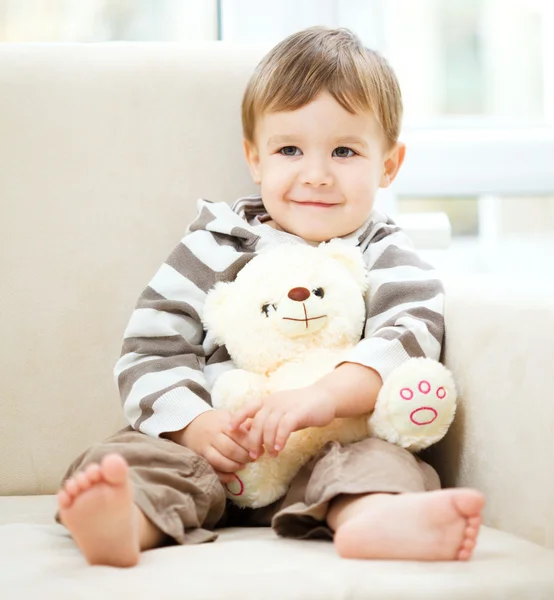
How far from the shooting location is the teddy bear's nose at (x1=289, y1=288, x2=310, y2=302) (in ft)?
3.08

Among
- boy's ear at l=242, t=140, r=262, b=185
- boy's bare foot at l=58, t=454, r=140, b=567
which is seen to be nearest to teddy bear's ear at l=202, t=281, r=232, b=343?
boy's ear at l=242, t=140, r=262, b=185

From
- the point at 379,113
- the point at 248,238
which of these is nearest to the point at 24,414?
the point at 248,238

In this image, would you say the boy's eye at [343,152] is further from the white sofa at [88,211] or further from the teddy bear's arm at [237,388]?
the teddy bear's arm at [237,388]

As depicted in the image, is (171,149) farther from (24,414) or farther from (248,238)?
(24,414)

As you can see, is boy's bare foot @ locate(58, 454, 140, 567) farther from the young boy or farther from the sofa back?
the sofa back

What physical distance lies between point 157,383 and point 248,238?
24 cm

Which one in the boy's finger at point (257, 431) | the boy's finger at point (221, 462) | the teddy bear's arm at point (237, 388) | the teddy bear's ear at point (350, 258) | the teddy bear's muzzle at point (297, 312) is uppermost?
the teddy bear's ear at point (350, 258)

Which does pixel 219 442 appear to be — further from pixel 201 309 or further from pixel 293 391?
pixel 201 309

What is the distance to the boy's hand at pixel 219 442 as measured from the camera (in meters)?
0.90

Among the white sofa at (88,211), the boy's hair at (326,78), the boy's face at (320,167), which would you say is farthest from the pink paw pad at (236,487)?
the boy's hair at (326,78)

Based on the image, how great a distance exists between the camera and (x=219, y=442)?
910mm

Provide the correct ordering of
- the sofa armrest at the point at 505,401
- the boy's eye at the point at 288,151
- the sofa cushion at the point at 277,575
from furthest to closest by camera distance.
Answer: the boy's eye at the point at 288,151 < the sofa armrest at the point at 505,401 < the sofa cushion at the point at 277,575

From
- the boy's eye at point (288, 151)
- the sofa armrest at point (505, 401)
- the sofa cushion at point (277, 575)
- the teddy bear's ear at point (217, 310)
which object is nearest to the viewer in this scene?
the sofa cushion at point (277, 575)

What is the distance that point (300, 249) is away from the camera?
102 centimetres
